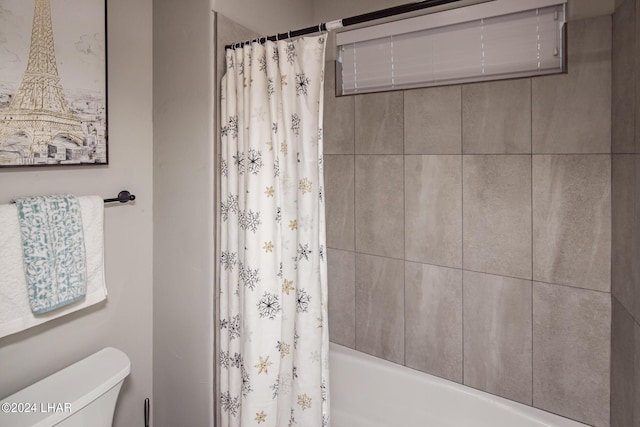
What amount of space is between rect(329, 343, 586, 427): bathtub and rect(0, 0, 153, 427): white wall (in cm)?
97

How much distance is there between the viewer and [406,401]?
1939mm

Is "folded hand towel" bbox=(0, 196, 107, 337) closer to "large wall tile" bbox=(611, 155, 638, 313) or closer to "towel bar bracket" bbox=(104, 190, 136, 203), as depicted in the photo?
"towel bar bracket" bbox=(104, 190, 136, 203)

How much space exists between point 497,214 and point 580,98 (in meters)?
0.54

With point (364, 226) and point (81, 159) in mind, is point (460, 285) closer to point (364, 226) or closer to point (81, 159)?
point (364, 226)

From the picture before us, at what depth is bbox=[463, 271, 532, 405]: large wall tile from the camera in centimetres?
170

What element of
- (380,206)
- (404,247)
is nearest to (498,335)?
(404,247)

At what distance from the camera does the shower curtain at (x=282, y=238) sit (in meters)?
1.46

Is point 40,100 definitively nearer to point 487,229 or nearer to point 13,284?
point 13,284

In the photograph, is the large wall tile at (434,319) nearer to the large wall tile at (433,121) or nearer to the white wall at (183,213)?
the large wall tile at (433,121)

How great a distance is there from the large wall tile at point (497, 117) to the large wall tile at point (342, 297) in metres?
0.85

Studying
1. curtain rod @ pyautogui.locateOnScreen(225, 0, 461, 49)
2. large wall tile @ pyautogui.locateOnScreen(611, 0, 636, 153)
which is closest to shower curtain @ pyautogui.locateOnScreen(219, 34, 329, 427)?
curtain rod @ pyautogui.locateOnScreen(225, 0, 461, 49)

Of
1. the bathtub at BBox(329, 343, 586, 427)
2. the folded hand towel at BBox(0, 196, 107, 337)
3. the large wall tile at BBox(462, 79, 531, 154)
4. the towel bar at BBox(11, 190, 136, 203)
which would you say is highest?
the large wall tile at BBox(462, 79, 531, 154)

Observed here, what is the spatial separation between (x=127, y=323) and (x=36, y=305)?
0.52 m

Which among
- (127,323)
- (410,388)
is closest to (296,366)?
(410,388)
